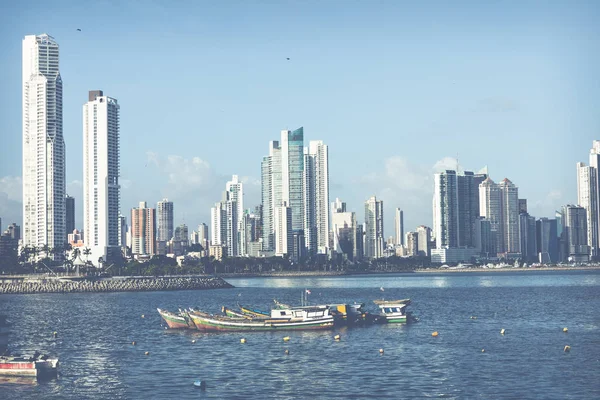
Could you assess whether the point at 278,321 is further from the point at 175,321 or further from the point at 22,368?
the point at 22,368

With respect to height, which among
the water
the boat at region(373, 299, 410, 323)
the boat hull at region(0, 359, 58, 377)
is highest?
the boat at region(373, 299, 410, 323)

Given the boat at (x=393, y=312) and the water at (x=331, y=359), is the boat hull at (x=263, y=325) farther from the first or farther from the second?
the boat at (x=393, y=312)

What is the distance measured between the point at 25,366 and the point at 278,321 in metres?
36.0

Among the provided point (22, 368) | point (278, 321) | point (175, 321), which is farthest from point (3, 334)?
point (278, 321)

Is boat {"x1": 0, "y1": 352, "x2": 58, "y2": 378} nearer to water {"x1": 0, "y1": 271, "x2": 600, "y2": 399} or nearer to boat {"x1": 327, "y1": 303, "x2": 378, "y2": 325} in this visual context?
water {"x1": 0, "y1": 271, "x2": 600, "y2": 399}

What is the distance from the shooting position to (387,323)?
101688mm

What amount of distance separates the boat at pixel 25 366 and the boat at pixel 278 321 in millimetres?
32733

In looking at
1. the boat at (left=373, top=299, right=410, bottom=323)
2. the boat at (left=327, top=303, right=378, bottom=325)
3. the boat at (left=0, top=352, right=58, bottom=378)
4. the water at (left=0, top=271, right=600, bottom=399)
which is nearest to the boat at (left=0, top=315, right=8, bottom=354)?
the water at (left=0, top=271, right=600, bottom=399)

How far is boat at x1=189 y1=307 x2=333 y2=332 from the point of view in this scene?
93875mm

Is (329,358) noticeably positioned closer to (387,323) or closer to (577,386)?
(577,386)

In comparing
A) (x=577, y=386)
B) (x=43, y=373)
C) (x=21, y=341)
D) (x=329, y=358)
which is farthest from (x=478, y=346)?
(x=21, y=341)

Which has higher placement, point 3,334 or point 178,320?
point 3,334

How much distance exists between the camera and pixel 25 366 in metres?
62.4

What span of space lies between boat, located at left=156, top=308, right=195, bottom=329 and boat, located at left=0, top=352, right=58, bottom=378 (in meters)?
34.4
